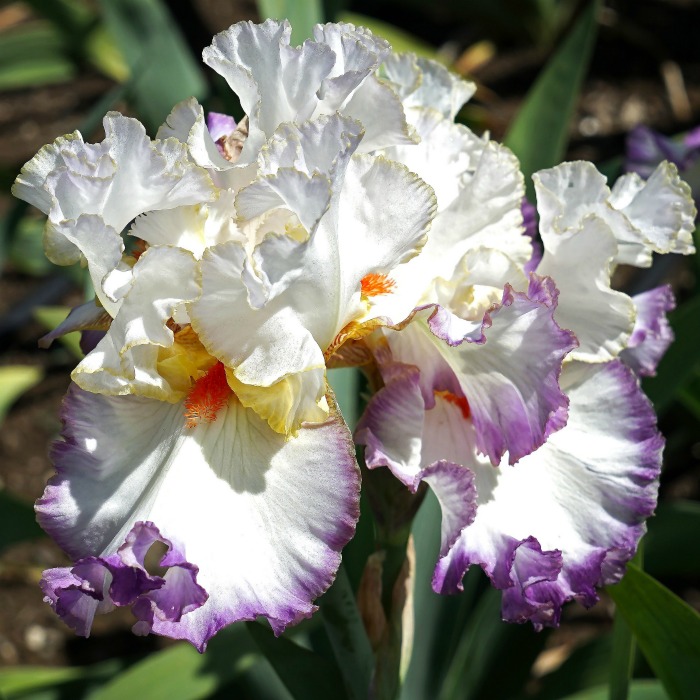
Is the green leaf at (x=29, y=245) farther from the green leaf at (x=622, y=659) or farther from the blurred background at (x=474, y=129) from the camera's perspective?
the green leaf at (x=622, y=659)

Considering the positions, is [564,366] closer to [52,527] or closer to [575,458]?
[575,458]

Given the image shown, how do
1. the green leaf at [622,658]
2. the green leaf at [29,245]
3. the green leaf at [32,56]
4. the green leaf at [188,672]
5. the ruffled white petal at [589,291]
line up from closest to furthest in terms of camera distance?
the ruffled white petal at [589,291] → the green leaf at [622,658] → the green leaf at [188,672] → the green leaf at [29,245] → the green leaf at [32,56]

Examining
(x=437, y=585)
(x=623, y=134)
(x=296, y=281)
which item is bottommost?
(x=623, y=134)

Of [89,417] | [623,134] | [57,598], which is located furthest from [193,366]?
[623,134]

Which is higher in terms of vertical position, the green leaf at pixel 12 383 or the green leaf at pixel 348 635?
the green leaf at pixel 348 635

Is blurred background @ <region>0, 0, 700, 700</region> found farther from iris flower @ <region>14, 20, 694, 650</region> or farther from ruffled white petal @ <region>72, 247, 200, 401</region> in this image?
ruffled white petal @ <region>72, 247, 200, 401</region>

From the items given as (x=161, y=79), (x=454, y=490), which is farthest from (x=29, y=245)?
(x=454, y=490)

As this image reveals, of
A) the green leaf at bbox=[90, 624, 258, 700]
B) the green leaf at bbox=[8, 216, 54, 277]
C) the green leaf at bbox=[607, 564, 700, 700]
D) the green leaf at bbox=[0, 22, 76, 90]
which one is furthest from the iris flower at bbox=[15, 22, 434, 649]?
the green leaf at bbox=[0, 22, 76, 90]

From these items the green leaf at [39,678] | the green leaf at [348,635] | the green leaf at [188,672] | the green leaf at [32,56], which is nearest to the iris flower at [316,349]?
the green leaf at [348,635]
